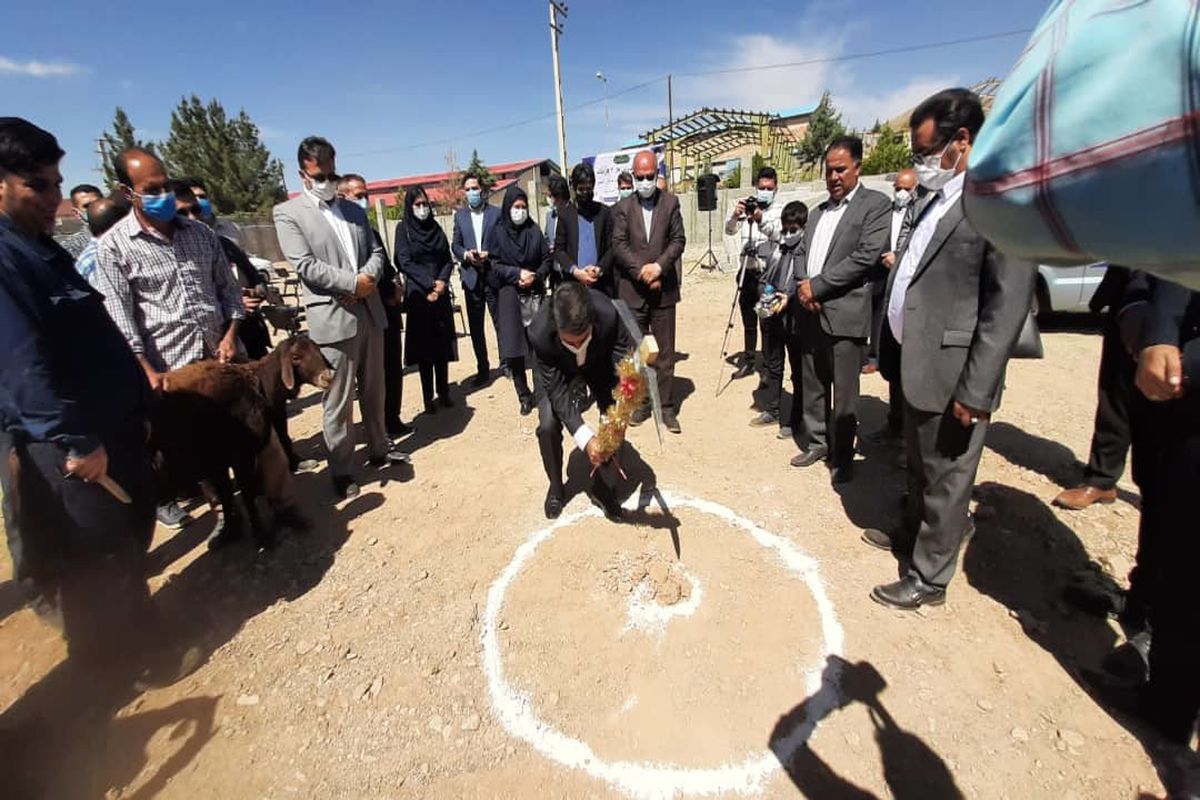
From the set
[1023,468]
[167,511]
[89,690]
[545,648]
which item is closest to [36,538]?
[89,690]

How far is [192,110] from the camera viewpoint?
35.1 metres

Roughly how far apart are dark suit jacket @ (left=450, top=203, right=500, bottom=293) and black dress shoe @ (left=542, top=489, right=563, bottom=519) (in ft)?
11.2

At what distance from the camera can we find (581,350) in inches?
147

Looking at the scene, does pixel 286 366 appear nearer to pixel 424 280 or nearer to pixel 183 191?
pixel 183 191

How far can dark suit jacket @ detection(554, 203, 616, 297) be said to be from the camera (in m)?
5.94

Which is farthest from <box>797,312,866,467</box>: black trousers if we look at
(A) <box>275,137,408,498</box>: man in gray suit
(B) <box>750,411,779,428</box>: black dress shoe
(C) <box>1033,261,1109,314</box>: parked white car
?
(C) <box>1033,261,1109,314</box>: parked white car

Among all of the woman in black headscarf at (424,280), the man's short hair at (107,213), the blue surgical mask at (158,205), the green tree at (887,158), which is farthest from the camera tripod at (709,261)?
the blue surgical mask at (158,205)

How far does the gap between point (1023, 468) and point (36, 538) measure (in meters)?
6.31

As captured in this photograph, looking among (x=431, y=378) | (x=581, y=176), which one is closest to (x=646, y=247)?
(x=581, y=176)

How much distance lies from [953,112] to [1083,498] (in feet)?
9.60

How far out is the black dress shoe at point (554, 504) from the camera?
4270mm

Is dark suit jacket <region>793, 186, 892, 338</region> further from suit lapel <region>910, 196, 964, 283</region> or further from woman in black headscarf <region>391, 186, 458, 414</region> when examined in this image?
woman in black headscarf <region>391, 186, 458, 414</region>

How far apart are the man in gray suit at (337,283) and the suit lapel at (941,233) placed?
12.2 ft

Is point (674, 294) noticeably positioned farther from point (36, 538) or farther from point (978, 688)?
point (36, 538)
